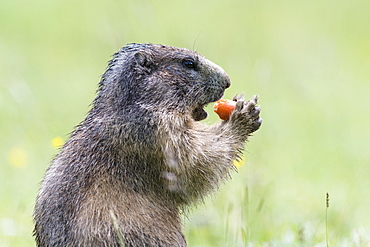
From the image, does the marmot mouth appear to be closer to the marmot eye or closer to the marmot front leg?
the marmot front leg

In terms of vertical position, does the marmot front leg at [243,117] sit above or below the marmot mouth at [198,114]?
below

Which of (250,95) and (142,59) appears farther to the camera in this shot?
(250,95)

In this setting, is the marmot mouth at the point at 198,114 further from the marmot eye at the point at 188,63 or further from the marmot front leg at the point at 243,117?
the marmot eye at the point at 188,63

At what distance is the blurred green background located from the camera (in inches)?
313

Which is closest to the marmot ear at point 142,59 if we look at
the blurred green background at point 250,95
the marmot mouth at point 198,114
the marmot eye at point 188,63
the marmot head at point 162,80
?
the marmot head at point 162,80

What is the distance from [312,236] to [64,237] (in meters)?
2.60

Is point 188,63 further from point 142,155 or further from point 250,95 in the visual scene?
point 250,95

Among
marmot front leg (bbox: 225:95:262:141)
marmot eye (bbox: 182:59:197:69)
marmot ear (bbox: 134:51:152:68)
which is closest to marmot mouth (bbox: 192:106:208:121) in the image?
marmot front leg (bbox: 225:95:262:141)

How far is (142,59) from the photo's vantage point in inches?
239

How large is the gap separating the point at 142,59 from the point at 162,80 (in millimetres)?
234

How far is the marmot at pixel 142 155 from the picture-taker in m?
5.38

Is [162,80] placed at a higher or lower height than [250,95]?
lower

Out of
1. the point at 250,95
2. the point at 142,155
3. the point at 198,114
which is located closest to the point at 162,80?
the point at 198,114

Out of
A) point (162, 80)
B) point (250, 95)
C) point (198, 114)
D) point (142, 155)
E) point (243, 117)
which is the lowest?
point (142, 155)
